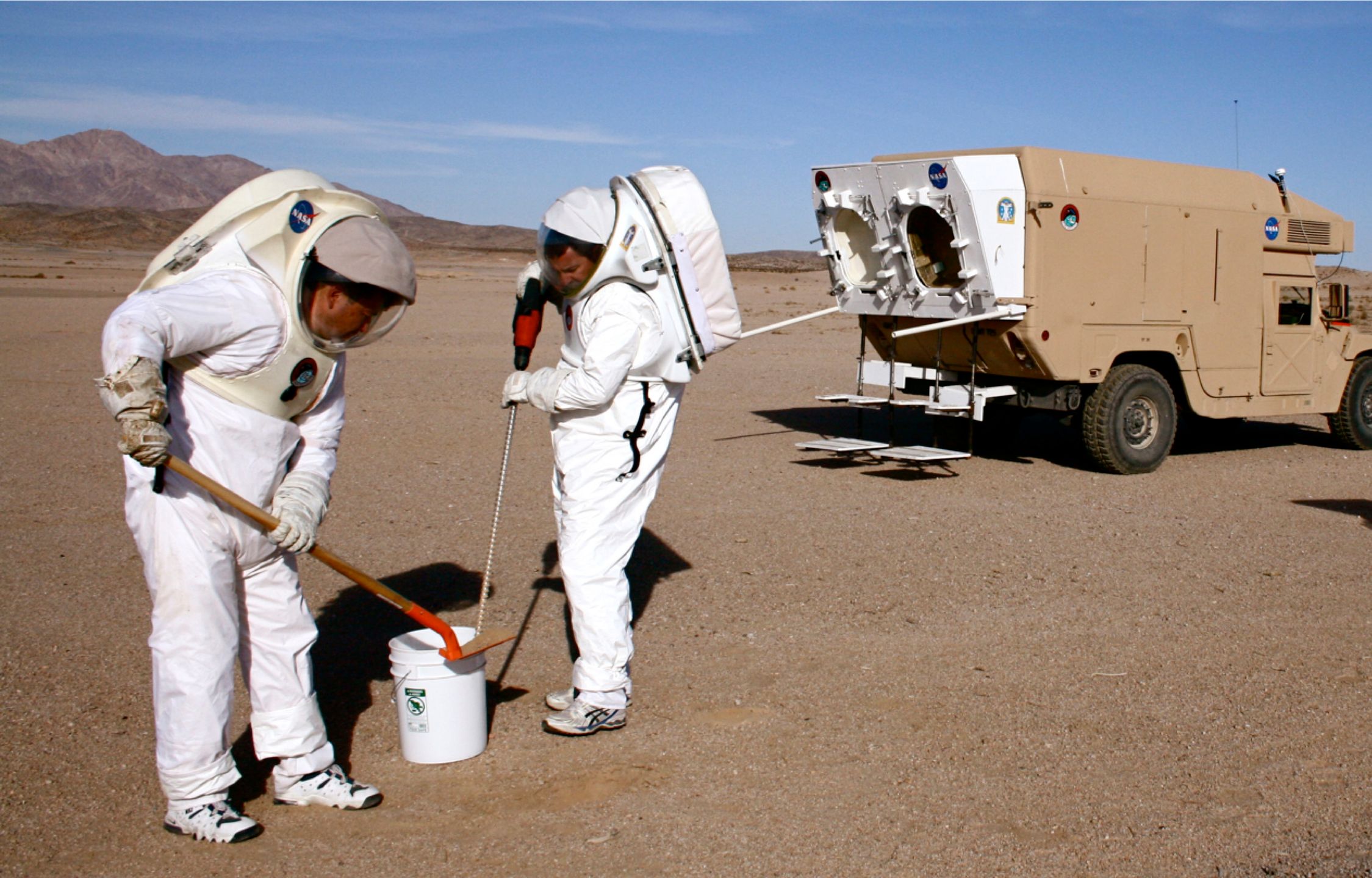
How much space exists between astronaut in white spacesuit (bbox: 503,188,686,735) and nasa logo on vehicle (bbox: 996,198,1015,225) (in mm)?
5998

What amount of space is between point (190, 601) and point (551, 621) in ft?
9.60

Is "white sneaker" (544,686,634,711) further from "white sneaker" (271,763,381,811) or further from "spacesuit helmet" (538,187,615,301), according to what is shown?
"spacesuit helmet" (538,187,615,301)

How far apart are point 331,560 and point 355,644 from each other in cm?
208

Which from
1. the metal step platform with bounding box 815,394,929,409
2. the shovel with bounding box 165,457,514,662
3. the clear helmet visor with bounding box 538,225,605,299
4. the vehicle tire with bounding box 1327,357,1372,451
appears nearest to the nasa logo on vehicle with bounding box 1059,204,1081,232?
the metal step platform with bounding box 815,394,929,409

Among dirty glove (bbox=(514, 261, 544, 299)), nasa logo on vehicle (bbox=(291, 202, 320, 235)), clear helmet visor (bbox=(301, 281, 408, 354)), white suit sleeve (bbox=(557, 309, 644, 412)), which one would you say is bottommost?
white suit sleeve (bbox=(557, 309, 644, 412))

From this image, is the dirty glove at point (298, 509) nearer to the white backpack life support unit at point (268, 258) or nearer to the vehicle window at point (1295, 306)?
the white backpack life support unit at point (268, 258)

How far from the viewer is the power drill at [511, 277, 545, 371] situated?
5293 millimetres

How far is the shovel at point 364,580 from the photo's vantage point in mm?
3617

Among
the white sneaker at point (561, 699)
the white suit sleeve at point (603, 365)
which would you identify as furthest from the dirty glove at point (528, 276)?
the white sneaker at point (561, 699)

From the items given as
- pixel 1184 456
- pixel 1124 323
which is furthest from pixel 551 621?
pixel 1184 456

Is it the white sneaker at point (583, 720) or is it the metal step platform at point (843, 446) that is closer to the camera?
the white sneaker at point (583, 720)

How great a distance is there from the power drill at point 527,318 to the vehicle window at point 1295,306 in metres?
9.67

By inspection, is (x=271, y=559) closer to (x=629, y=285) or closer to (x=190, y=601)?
(x=190, y=601)

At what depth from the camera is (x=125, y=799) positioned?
431 centimetres
